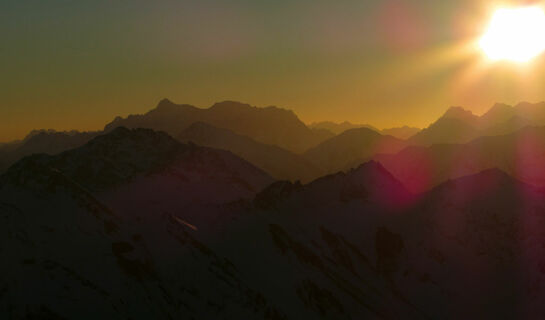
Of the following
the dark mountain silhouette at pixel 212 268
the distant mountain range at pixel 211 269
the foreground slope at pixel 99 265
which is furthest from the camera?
the dark mountain silhouette at pixel 212 268

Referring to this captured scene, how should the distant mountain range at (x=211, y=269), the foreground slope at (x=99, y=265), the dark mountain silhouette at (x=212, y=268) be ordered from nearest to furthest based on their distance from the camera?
1. the foreground slope at (x=99, y=265)
2. the distant mountain range at (x=211, y=269)
3. the dark mountain silhouette at (x=212, y=268)

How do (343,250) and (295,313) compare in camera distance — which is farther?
(343,250)

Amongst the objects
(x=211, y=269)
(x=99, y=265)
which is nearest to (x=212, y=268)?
(x=211, y=269)

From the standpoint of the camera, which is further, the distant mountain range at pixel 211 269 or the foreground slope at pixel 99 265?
the distant mountain range at pixel 211 269

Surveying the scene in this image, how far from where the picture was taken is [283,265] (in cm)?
16375

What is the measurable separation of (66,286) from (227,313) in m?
36.8

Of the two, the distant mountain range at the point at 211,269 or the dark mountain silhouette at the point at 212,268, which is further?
the dark mountain silhouette at the point at 212,268

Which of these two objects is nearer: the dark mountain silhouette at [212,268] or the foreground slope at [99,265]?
the foreground slope at [99,265]

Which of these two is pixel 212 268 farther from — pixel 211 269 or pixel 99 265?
pixel 99 265

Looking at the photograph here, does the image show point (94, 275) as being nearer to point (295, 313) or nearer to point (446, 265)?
point (295, 313)

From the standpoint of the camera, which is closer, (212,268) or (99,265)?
(99,265)

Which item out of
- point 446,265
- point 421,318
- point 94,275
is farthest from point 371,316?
point 94,275

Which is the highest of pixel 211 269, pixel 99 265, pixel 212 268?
pixel 212 268

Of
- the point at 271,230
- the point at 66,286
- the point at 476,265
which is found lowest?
the point at 66,286
